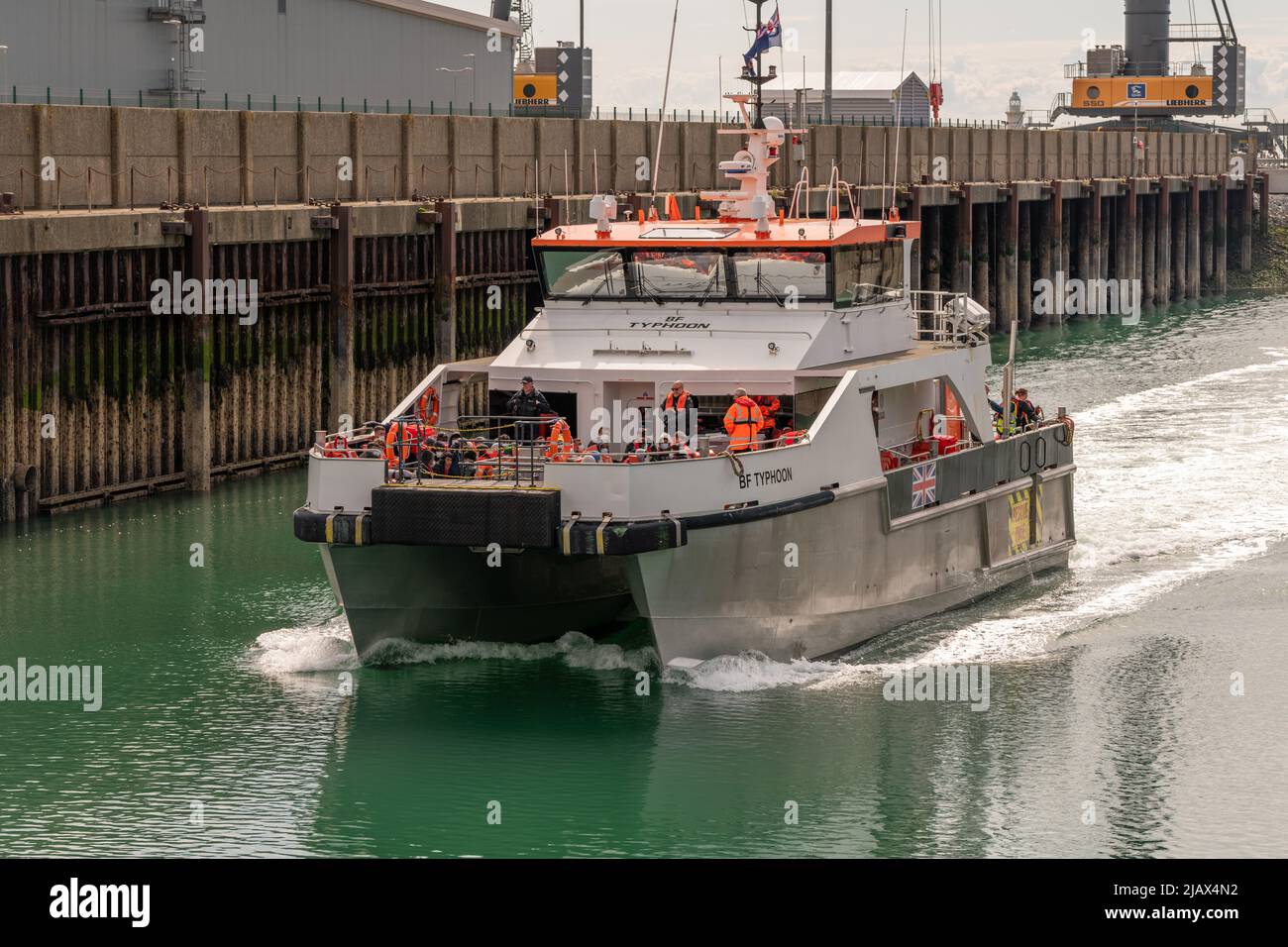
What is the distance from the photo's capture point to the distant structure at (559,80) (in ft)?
267

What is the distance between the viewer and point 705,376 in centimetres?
2095

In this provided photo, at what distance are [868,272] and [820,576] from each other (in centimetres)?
430

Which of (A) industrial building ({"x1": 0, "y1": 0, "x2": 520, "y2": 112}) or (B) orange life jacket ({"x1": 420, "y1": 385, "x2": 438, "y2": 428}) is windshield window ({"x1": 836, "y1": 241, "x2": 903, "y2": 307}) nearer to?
(B) orange life jacket ({"x1": 420, "y1": 385, "x2": 438, "y2": 428})

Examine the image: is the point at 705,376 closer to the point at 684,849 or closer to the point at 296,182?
the point at 684,849

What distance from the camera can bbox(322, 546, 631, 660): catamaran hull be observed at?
19844 mm

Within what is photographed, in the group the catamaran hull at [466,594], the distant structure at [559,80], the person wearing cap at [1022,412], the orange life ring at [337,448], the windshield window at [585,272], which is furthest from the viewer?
the distant structure at [559,80]

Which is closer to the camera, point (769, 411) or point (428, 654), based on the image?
point (428, 654)

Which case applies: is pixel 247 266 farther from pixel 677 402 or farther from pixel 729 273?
pixel 677 402

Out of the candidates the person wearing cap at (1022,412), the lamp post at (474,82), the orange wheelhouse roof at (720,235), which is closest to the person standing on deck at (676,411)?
the orange wheelhouse roof at (720,235)

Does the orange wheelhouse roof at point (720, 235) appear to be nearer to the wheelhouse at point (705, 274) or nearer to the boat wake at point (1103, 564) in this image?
the wheelhouse at point (705, 274)

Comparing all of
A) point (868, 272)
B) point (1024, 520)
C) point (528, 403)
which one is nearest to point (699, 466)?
point (528, 403)

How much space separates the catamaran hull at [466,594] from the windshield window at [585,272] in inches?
120

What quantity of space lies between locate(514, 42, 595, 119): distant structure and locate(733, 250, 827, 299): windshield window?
55165 millimetres

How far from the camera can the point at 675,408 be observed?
20438mm
